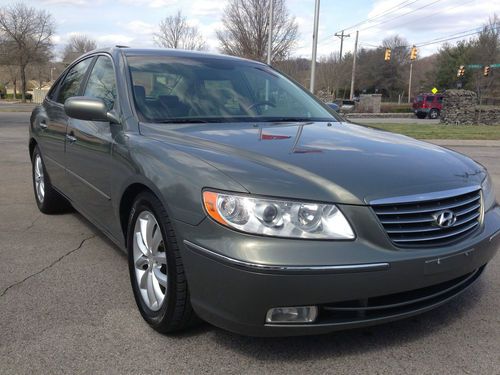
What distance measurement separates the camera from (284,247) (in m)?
2.10

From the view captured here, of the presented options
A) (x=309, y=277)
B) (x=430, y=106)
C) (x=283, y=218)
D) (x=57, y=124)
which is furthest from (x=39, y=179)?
(x=430, y=106)

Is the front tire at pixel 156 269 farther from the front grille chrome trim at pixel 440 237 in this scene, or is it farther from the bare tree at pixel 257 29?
the bare tree at pixel 257 29

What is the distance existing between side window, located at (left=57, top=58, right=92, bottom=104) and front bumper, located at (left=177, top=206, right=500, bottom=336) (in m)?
2.67

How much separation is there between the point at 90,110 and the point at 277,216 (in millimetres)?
1673

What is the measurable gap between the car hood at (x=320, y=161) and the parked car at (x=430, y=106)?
39.0 m

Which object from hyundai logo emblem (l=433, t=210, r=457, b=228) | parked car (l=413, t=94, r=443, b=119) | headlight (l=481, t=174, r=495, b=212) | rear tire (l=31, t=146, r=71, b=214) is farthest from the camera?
parked car (l=413, t=94, r=443, b=119)

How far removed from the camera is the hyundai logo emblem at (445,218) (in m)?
2.36

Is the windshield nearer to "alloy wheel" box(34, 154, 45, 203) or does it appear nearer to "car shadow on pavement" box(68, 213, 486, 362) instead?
"car shadow on pavement" box(68, 213, 486, 362)

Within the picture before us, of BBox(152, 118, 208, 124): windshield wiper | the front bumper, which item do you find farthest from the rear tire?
the front bumper

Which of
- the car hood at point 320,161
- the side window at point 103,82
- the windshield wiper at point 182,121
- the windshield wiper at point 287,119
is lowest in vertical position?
the car hood at point 320,161

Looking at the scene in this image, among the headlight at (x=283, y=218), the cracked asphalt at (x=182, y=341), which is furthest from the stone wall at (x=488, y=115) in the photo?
the headlight at (x=283, y=218)

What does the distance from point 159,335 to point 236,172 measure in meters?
1.04

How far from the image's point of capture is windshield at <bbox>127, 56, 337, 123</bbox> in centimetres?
335

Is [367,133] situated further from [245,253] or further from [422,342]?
[245,253]
